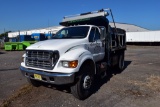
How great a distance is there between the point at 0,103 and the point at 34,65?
1.45m

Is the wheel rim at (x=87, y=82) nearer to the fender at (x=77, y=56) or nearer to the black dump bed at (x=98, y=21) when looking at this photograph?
the fender at (x=77, y=56)

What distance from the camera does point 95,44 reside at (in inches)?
274

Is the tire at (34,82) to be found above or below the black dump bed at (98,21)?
below

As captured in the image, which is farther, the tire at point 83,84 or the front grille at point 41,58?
the tire at point 83,84

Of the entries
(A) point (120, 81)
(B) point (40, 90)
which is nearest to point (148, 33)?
(A) point (120, 81)

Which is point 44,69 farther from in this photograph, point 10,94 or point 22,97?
point 10,94

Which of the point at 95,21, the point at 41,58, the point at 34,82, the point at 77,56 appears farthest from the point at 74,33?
the point at 34,82

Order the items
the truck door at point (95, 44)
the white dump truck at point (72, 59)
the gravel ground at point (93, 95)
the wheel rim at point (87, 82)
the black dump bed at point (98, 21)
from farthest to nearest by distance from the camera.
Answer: the black dump bed at point (98, 21)
the truck door at point (95, 44)
the wheel rim at point (87, 82)
the gravel ground at point (93, 95)
the white dump truck at point (72, 59)

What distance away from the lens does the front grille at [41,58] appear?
212 inches

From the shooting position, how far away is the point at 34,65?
5.83 meters

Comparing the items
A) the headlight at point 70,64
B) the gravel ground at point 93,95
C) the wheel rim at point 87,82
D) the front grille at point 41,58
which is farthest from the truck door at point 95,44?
the front grille at point 41,58

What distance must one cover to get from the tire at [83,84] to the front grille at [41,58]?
35.3 inches

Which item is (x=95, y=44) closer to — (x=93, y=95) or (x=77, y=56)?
(x=77, y=56)

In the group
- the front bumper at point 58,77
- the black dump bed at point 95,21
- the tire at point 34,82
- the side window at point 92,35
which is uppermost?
the black dump bed at point 95,21
